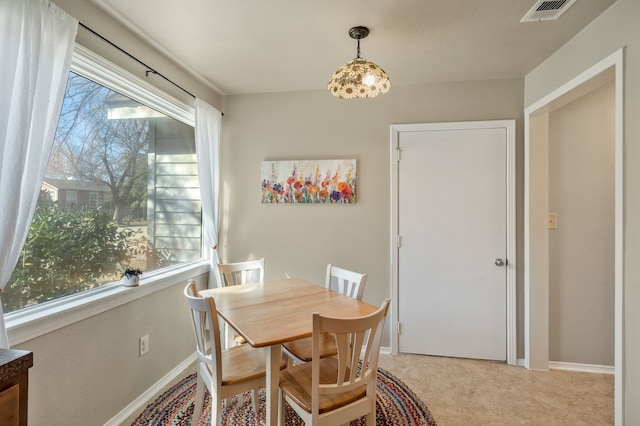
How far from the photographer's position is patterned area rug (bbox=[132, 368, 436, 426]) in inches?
73.3

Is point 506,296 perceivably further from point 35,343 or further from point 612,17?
point 35,343

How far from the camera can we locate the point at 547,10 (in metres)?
1.68

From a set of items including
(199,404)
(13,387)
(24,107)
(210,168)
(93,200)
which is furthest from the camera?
(210,168)

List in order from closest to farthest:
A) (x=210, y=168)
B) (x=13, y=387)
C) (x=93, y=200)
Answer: (x=13, y=387), (x=93, y=200), (x=210, y=168)

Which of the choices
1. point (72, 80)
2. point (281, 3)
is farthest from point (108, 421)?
point (281, 3)

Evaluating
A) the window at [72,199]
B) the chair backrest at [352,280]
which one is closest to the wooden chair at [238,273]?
the chair backrest at [352,280]

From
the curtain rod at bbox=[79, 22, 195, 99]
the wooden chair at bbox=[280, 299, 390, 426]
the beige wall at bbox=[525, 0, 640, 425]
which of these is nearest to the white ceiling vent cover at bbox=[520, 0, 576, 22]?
the beige wall at bbox=[525, 0, 640, 425]

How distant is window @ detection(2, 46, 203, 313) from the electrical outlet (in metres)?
0.45

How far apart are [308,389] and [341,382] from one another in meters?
0.20

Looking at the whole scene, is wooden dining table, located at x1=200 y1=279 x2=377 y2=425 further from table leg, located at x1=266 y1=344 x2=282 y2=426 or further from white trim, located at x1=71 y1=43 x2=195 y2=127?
white trim, located at x1=71 y1=43 x2=195 y2=127

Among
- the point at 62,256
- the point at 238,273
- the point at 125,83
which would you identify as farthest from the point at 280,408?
the point at 125,83

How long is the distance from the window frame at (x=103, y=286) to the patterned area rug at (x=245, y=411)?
727mm

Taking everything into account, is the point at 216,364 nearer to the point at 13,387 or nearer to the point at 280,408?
the point at 280,408

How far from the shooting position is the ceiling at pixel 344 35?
169cm
